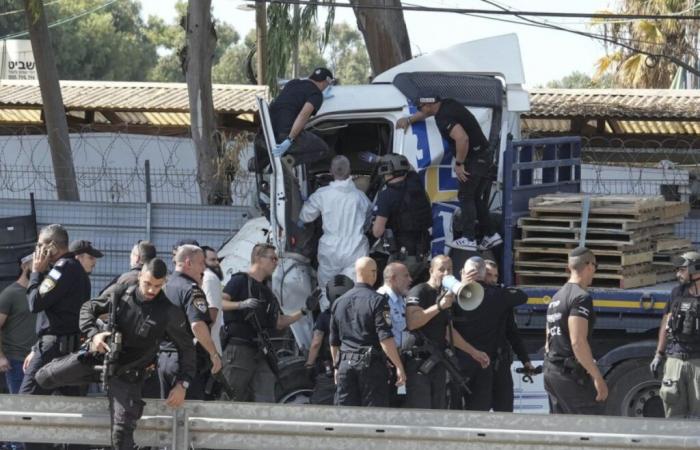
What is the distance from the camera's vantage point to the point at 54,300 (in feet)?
29.9

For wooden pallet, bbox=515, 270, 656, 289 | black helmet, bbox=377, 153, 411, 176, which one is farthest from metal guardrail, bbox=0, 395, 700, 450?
black helmet, bbox=377, 153, 411, 176

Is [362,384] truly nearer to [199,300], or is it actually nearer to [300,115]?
[199,300]

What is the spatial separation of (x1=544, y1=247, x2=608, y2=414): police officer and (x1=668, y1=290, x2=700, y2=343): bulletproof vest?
1.02 metres

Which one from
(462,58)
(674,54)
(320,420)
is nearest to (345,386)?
(320,420)

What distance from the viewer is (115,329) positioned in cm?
796

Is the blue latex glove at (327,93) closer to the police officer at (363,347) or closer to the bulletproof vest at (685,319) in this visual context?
the police officer at (363,347)

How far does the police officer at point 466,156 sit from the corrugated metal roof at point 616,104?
1029 centimetres

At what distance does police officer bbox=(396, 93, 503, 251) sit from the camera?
11.0 m

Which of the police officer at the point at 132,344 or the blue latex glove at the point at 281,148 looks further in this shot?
the blue latex glove at the point at 281,148

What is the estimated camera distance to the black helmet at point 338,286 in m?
10.6

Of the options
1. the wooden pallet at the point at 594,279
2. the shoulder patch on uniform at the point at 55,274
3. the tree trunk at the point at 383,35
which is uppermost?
A: the tree trunk at the point at 383,35

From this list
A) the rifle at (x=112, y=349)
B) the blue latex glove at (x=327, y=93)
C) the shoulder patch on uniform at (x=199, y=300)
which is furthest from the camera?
the blue latex glove at (x=327, y=93)

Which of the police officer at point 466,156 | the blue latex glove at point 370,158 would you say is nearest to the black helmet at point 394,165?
the blue latex glove at point 370,158

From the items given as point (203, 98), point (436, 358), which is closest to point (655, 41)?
point (203, 98)
